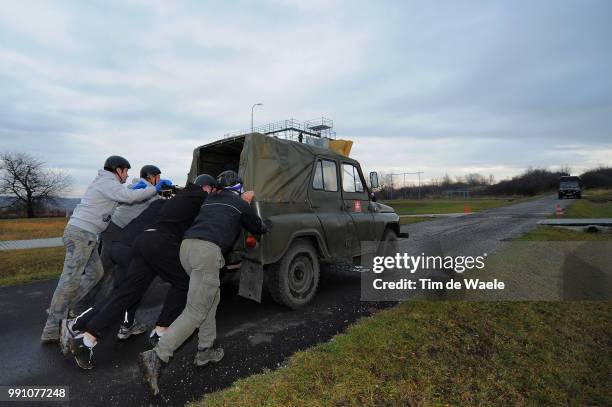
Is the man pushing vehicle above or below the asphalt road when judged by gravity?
above

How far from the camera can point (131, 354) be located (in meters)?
3.59

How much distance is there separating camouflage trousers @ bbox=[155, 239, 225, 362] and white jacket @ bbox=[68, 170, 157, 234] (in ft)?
3.46

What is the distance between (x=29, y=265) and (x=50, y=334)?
5.77m

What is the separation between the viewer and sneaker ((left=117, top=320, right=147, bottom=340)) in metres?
3.98

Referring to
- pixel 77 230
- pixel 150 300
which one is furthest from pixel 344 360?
pixel 150 300

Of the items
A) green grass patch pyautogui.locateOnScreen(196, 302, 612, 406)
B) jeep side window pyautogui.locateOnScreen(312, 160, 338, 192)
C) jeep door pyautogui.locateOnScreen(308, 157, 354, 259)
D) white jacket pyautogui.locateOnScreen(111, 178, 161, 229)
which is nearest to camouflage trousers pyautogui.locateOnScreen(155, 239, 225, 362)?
green grass patch pyautogui.locateOnScreen(196, 302, 612, 406)

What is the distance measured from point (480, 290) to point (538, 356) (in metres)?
2.23

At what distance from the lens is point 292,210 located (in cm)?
481

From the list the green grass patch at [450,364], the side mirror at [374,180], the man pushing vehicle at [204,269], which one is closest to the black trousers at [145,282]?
the man pushing vehicle at [204,269]

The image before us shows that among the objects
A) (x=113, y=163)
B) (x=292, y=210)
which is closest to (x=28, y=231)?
(x=113, y=163)

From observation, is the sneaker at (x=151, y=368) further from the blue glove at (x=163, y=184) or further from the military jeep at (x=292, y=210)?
the blue glove at (x=163, y=184)

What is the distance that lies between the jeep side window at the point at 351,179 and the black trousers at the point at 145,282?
10.6 ft

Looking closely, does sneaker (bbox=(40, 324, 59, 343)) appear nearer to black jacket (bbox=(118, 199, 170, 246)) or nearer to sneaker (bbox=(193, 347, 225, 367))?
black jacket (bbox=(118, 199, 170, 246))

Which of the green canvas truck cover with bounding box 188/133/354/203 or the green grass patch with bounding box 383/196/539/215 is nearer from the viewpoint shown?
the green canvas truck cover with bounding box 188/133/354/203
